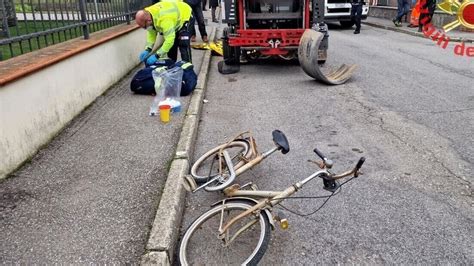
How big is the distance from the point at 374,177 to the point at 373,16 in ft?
67.8

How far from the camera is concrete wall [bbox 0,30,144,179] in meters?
3.64

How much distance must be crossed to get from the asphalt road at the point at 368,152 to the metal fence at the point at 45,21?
216 cm

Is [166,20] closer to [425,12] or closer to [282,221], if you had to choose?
[282,221]

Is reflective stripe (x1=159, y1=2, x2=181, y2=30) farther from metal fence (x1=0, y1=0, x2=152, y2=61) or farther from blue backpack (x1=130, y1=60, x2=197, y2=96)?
metal fence (x1=0, y1=0, x2=152, y2=61)

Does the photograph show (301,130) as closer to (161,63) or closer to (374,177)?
(374,177)

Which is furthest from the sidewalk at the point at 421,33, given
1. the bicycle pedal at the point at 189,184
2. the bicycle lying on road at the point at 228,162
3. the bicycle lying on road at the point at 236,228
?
the bicycle pedal at the point at 189,184

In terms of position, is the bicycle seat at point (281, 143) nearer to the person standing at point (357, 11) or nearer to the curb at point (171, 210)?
the curb at point (171, 210)

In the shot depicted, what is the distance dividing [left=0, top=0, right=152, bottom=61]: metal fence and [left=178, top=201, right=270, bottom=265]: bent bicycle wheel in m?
2.64

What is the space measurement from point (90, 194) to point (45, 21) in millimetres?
2599

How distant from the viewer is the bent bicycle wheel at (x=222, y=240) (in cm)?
270

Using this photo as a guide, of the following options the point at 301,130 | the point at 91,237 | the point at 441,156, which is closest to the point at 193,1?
the point at 301,130

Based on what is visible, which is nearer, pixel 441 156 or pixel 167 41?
pixel 441 156

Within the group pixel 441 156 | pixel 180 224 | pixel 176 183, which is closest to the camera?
pixel 180 224

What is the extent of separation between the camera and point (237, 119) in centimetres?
562
